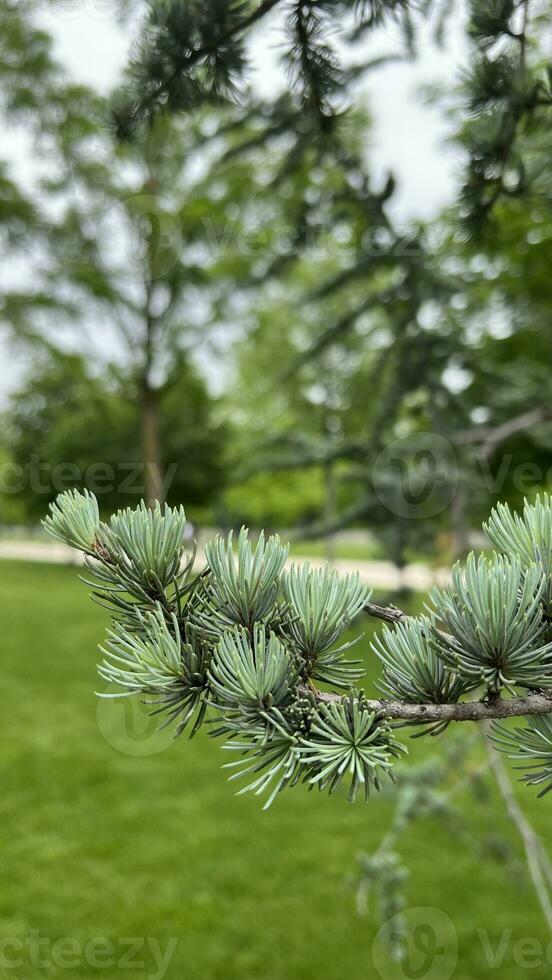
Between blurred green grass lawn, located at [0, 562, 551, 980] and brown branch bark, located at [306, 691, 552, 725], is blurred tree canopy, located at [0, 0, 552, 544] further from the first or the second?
blurred green grass lawn, located at [0, 562, 551, 980]

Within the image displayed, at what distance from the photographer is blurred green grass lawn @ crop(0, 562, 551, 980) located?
128 inches

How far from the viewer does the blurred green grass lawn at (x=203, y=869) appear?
325 cm

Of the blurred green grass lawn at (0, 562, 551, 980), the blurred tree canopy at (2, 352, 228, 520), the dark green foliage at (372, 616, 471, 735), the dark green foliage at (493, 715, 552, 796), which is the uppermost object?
the blurred tree canopy at (2, 352, 228, 520)

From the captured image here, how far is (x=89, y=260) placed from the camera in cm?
1103

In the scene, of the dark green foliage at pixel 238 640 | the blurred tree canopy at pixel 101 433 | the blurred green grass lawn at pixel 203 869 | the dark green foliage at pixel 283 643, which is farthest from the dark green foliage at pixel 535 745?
the blurred tree canopy at pixel 101 433

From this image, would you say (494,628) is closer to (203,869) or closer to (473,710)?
(473,710)

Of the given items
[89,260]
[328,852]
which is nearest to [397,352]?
[328,852]

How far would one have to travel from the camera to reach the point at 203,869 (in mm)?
3963

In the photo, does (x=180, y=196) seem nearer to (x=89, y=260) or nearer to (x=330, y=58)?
(x=89, y=260)

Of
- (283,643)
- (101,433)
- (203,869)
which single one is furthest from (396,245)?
(101,433)

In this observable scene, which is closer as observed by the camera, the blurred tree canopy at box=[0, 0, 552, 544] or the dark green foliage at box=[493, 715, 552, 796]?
the dark green foliage at box=[493, 715, 552, 796]

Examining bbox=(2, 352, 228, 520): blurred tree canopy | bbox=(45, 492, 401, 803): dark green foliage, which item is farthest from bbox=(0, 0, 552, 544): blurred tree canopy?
bbox=(2, 352, 228, 520): blurred tree canopy

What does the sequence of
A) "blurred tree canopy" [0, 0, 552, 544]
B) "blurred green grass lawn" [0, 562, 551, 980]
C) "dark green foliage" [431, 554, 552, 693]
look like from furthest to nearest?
"blurred green grass lawn" [0, 562, 551, 980], "blurred tree canopy" [0, 0, 552, 544], "dark green foliage" [431, 554, 552, 693]

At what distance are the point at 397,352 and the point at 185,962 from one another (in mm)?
2694
